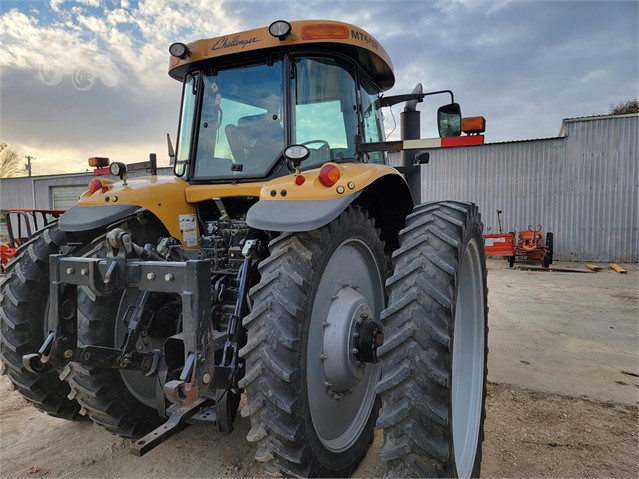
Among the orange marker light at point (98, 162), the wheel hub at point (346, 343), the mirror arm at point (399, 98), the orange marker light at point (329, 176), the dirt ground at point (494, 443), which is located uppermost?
the mirror arm at point (399, 98)

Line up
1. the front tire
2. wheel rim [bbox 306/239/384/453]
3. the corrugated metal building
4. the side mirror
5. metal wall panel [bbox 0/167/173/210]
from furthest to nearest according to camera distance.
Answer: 1. metal wall panel [bbox 0/167/173/210]
2. the corrugated metal building
3. the side mirror
4. wheel rim [bbox 306/239/384/453]
5. the front tire

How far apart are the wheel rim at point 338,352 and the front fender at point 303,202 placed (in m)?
0.36

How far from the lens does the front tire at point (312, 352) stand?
5.91 feet

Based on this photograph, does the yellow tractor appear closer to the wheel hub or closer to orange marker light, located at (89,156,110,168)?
the wheel hub

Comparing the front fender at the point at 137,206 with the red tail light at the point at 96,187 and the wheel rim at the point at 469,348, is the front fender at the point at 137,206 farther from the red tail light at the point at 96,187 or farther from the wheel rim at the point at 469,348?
the wheel rim at the point at 469,348

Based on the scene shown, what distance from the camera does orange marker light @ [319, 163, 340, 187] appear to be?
202 centimetres

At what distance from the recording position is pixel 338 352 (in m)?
2.14

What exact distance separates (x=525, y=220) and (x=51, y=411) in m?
14.0

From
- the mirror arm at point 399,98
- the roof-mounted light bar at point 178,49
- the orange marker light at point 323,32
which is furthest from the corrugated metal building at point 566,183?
the roof-mounted light bar at point 178,49

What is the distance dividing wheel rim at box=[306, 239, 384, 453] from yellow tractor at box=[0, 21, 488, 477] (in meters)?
0.01

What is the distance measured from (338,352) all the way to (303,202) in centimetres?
78

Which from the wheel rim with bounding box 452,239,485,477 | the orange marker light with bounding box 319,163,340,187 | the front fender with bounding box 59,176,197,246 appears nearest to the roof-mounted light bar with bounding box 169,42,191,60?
the front fender with bounding box 59,176,197,246

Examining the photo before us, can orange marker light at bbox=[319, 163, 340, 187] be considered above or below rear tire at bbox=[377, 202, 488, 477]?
above

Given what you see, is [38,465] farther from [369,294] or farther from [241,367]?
[369,294]
